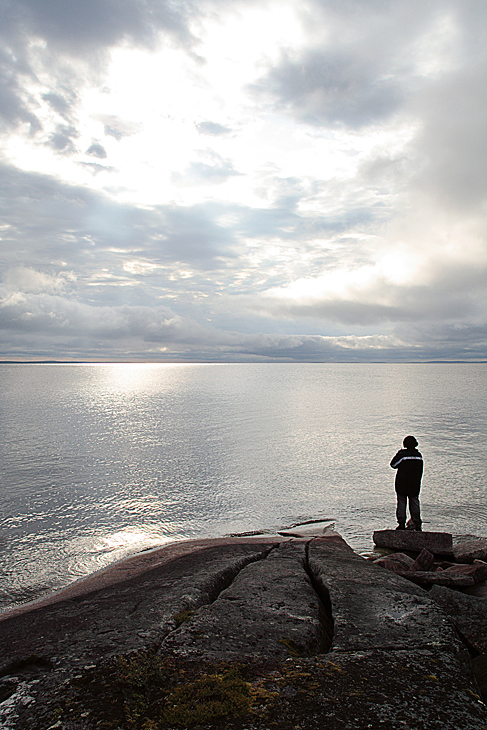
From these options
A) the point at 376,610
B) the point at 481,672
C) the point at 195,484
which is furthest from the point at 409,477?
the point at 195,484

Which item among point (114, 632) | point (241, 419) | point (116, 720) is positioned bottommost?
point (241, 419)

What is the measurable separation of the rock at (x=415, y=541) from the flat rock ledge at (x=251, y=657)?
15.6 feet

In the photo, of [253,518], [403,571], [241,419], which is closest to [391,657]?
[403,571]

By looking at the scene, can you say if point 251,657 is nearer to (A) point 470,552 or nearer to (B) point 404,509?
(A) point 470,552

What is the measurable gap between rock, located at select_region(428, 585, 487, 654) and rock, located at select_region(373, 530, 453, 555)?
550 cm

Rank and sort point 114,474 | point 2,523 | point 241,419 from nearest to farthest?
point 2,523, point 114,474, point 241,419

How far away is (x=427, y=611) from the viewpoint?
6.47 metres

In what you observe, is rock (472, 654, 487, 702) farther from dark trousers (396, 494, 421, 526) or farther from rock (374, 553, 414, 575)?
dark trousers (396, 494, 421, 526)

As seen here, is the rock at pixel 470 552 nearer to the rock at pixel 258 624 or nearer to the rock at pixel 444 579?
the rock at pixel 444 579

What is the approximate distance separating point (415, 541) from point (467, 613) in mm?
6936

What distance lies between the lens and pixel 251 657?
546 cm

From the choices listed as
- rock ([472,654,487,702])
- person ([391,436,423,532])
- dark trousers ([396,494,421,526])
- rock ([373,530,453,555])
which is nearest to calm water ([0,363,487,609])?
rock ([373,530,453,555])

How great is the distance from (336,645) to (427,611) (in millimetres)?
1750

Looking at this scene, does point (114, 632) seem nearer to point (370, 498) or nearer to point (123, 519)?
point (123, 519)
